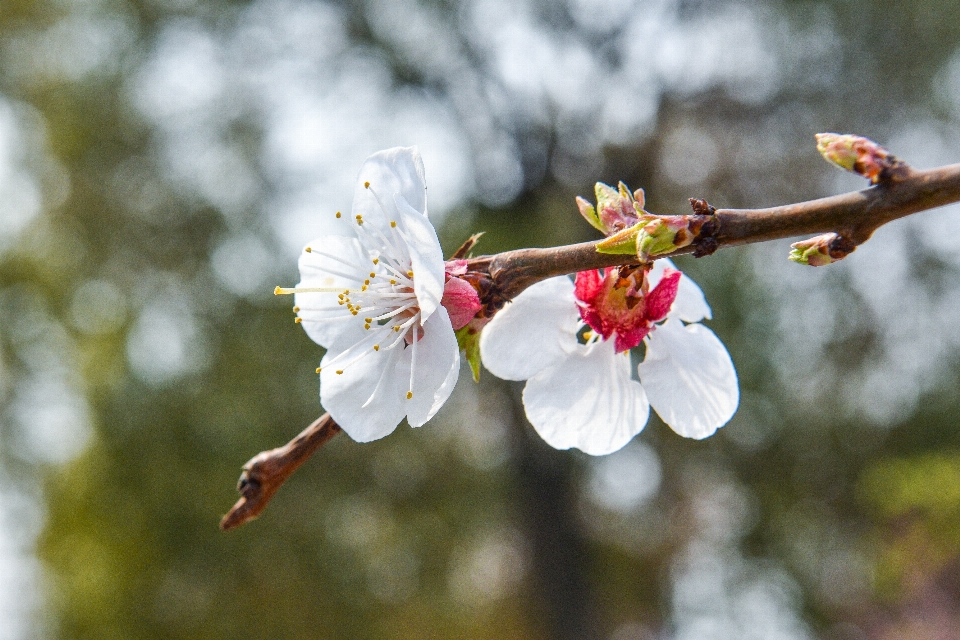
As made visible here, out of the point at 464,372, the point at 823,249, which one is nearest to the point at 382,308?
the point at 823,249

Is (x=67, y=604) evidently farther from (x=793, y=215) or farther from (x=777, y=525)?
(x=793, y=215)

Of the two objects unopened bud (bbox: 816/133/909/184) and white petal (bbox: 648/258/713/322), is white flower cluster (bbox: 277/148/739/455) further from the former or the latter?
unopened bud (bbox: 816/133/909/184)

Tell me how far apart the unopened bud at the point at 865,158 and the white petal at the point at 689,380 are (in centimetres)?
16

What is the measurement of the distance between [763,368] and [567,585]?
1.89m

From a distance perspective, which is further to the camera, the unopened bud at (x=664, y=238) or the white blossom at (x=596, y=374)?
the white blossom at (x=596, y=374)

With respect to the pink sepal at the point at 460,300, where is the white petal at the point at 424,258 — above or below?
above

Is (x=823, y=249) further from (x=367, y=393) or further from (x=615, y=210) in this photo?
(x=367, y=393)

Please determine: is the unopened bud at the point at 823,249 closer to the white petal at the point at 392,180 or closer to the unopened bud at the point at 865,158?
the unopened bud at the point at 865,158

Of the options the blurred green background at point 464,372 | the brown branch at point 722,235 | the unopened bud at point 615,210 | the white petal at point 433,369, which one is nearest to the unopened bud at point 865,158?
the brown branch at point 722,235

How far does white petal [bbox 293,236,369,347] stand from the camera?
0.54 meters

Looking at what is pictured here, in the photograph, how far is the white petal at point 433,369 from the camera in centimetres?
44

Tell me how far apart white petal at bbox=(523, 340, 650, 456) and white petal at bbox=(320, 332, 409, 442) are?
0.08 meters

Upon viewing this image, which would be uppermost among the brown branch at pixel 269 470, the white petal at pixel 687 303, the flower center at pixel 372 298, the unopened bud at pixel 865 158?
the unopened bud at pixel 865 158

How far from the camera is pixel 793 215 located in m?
0.35
